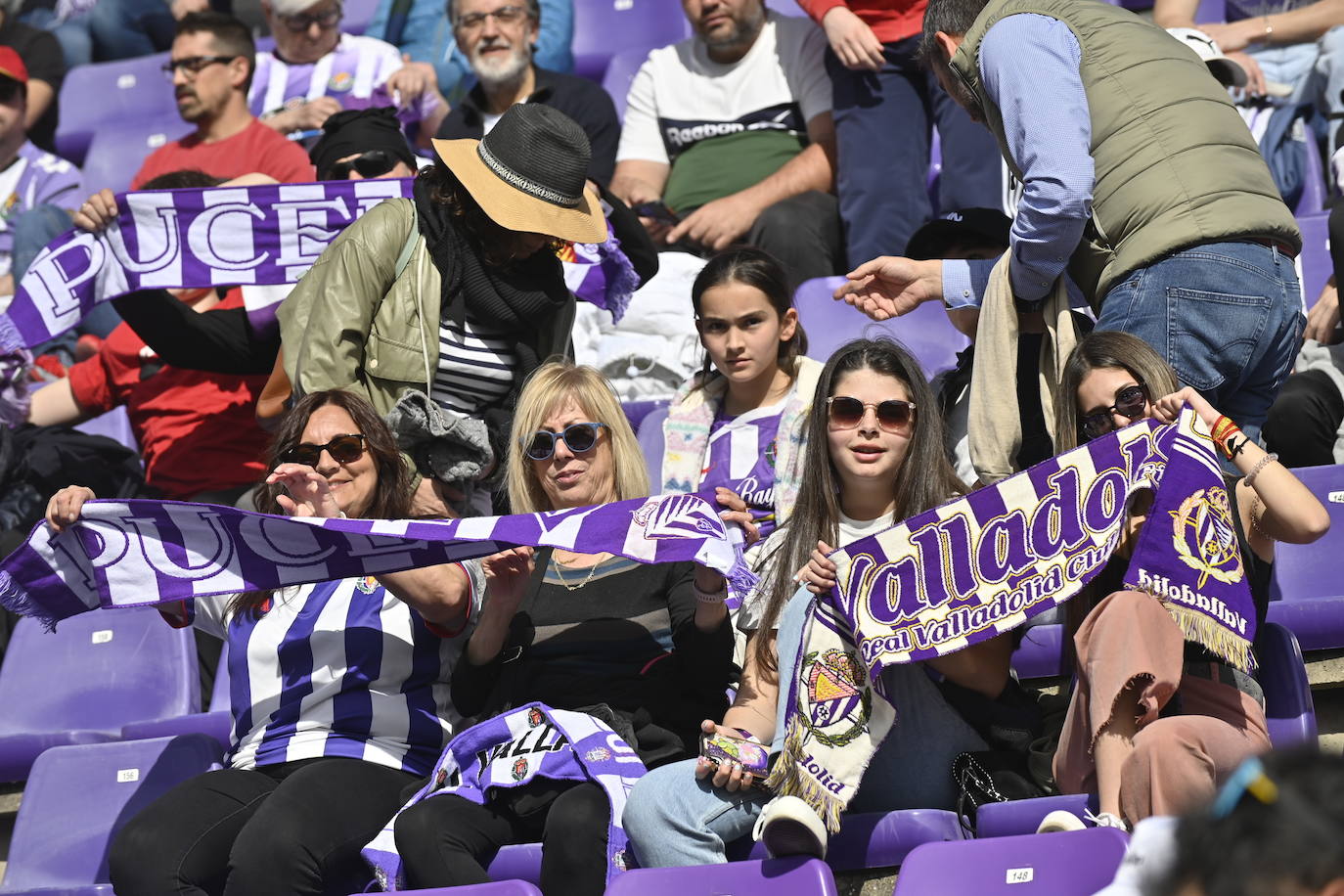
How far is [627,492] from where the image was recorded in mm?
3619

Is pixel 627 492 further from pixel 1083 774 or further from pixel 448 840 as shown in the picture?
pixel 1083 774

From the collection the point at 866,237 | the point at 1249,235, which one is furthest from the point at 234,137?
the point at 1249,235

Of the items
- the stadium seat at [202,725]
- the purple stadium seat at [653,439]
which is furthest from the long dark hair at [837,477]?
the stadium seat at [202,725]

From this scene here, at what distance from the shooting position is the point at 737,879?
271 centimetres

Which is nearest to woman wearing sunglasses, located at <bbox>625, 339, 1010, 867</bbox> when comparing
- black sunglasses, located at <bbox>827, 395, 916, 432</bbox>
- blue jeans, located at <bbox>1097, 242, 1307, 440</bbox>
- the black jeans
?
black sunglasses, located at <bbox>827, 395, 916, 432</bbox>

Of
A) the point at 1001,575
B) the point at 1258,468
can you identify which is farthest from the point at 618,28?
the point at 1258,468

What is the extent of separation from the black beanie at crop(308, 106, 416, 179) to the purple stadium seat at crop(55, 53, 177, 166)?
2.63 meters

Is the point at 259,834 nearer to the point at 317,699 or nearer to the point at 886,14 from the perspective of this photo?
the point at 317,699

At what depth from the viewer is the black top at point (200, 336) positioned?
460cm

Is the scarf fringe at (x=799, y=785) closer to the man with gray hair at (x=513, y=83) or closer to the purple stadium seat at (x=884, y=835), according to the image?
the purple stadium seat at (x=884, y=835)

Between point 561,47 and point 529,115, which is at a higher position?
point 529,115

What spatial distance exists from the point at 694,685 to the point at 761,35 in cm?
325

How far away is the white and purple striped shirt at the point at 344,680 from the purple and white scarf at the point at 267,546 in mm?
180

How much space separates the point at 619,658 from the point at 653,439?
1.27 m
